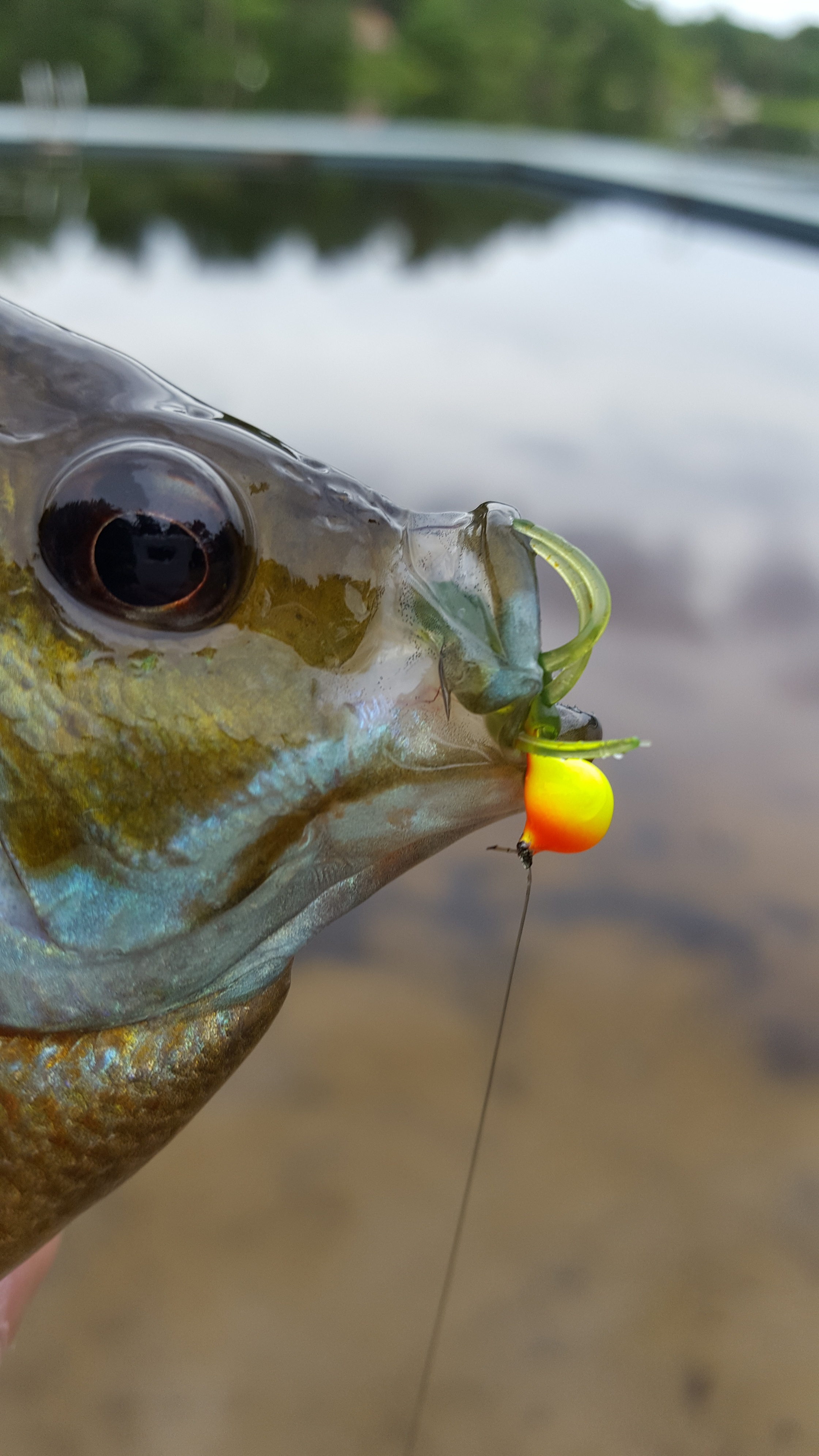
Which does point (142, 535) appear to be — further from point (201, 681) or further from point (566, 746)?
point (566, 746)

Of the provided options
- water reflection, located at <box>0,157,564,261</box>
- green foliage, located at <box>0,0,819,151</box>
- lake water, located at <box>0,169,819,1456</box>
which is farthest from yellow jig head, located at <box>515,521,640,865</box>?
green foliage, located at <box>0,0,819,151</box>

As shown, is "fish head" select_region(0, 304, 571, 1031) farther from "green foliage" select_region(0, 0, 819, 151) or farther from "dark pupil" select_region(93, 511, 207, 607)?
"green foliage" select_region(0, 0, 819, 151)

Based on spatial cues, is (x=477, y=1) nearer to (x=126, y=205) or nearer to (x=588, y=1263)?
(x=126, y=205)

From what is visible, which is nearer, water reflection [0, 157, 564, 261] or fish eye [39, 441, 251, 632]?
fish eye [39, 441, 251, 632]

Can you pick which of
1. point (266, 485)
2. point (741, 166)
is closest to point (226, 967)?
point (266, 485)

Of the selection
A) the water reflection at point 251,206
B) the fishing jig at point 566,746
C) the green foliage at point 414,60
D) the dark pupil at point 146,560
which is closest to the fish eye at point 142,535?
the dark pupil at point 146,560

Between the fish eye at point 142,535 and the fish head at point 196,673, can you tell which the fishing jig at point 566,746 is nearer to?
the fish head at point 196,673
